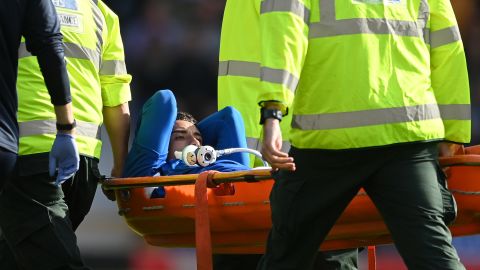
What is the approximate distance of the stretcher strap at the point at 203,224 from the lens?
527cm

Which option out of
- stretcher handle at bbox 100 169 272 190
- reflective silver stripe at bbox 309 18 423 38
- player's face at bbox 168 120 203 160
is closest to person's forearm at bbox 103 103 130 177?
stretcher handle at bbox 100 169 272 190

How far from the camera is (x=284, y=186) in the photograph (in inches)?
178

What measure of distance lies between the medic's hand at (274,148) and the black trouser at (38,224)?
3.77ft

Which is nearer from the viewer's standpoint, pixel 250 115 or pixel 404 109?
pixel 404 109

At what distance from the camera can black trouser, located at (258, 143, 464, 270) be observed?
4320mm

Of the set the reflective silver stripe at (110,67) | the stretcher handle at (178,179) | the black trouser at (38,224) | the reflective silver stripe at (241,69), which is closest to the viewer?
the black trouser at (38,224)

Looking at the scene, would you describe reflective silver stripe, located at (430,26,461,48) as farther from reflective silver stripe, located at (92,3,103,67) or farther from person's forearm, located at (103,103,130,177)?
person's forearm, located at (103,103,130,177)

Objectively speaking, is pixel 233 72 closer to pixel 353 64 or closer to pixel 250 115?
pixel 250 115

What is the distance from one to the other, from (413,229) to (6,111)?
1.43 metres

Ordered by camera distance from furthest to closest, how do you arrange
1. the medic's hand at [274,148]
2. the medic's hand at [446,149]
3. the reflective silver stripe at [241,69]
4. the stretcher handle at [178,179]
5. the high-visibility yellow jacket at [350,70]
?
1. the reflective silver stripe at [241,69]
2. the stretcher handle at [178,179]
3. the medic's hand at [446,149]
4. the high-visibility yellow jacket at [350,70]
5. the medic's hand at [274,148]

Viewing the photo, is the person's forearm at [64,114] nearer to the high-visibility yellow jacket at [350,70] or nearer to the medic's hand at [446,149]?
the high-visibility yellow jacket at [350,70]

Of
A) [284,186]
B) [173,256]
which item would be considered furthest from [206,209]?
[173,256]

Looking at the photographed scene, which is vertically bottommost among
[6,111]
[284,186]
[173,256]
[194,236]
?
[173,256]

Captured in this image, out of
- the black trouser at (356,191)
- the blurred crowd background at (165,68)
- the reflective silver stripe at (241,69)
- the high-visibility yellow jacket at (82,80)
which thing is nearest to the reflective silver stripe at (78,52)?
the high-visibility yellow jacket at (82,80)
